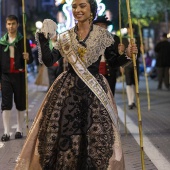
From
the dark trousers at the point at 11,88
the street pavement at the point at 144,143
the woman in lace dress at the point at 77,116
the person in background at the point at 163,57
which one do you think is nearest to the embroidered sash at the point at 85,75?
the woman in lace dress at the point at 77,116

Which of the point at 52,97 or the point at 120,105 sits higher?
the point at 52,97

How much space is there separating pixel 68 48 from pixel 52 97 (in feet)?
1.62

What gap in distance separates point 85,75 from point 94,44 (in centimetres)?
34

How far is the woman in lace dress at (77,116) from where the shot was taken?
20.3 feet

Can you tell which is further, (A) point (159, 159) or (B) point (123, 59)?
(A) point (159, 159)

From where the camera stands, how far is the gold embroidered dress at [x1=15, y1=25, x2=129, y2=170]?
20.3ft

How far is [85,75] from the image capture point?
6270 millimetres

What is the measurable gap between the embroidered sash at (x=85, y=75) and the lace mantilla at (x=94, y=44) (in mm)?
56

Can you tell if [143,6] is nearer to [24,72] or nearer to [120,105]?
[120,105]

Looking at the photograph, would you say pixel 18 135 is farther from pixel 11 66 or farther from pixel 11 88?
pixel 11 66

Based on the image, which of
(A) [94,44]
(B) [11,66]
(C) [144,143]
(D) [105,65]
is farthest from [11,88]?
(A) [94,44]

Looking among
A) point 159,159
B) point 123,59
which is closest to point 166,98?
point 159,159

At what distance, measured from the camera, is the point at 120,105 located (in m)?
16.4

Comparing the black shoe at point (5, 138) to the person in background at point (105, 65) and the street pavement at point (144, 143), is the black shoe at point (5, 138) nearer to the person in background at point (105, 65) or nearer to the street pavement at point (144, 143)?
the street pavement at point (144, 143)
